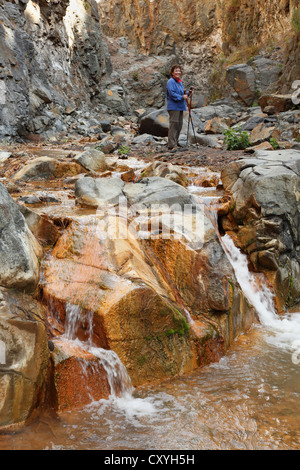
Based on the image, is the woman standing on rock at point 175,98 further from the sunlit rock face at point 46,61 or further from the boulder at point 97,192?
the sunlit rock face at point 46,61

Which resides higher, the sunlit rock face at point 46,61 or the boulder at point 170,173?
the sunlit rock face at point 46,61

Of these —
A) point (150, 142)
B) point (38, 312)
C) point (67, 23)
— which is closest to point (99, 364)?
point (38, 312)

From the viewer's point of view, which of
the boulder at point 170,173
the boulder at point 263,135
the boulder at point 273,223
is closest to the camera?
the boulder at point 273,223

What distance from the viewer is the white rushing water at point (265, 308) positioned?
4.16 m

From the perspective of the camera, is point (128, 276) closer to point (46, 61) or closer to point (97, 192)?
point (97, 192)

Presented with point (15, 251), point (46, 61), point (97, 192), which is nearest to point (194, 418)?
point (15, 251)

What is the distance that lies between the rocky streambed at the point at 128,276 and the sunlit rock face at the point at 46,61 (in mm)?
7207

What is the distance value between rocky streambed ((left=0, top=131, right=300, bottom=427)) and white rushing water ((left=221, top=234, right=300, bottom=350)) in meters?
0.14

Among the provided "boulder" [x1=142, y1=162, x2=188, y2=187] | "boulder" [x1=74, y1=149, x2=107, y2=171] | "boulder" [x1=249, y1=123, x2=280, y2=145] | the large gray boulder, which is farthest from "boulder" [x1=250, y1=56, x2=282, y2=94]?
the large gray boulder

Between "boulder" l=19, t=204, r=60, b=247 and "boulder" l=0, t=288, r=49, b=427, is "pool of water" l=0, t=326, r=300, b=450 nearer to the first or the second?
"boulder" l=0, t=288, r=49, b=427

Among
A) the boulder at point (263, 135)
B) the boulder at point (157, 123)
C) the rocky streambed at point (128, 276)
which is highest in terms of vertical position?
the boulder at point (157, 123)

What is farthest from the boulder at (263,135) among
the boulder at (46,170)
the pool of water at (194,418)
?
the pool of water at (194,418)

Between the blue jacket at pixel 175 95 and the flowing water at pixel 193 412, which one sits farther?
the blue jacket at pixel 175 95
